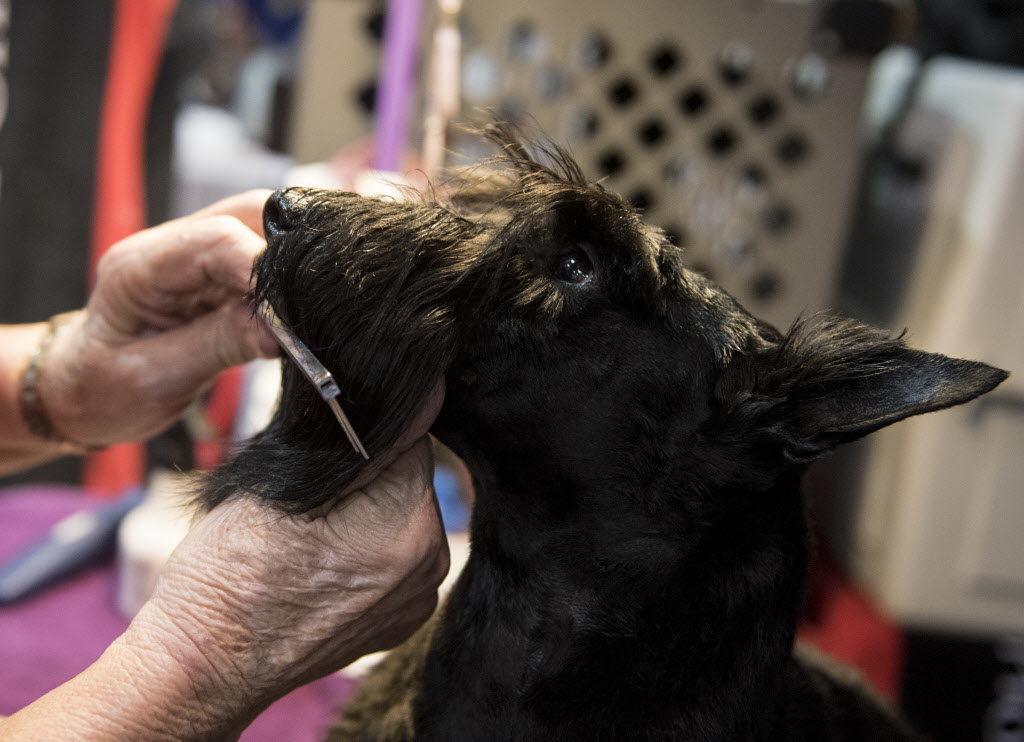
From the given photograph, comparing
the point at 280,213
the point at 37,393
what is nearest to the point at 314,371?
the point at 280,213

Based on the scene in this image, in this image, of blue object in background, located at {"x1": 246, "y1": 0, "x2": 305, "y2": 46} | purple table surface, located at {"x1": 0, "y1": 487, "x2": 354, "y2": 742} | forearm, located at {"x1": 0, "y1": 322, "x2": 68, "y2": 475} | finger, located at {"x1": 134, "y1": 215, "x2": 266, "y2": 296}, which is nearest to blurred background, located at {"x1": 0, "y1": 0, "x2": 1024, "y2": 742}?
purple table surface, located at {"x1": 0, "y1": 487, "x2": 354, "y2": 742}

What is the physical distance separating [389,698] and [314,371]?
31cm

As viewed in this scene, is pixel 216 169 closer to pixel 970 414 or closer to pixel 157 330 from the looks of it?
pixel 157 330

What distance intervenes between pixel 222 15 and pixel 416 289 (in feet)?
6.55

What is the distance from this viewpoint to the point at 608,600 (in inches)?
22.6

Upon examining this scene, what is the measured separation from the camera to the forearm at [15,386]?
811 millimetres

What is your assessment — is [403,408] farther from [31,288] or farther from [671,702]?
[31,288]

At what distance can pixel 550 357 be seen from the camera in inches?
21.2

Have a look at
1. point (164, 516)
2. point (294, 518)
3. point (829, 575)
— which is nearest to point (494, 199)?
point (294, 518)

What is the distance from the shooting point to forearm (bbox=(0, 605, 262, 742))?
493 mm

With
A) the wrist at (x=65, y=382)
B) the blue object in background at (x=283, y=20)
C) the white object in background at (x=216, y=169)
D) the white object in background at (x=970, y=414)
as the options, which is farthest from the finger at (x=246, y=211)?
the blue object in background at (x=283, y=20)

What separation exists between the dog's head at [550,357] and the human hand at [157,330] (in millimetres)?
127

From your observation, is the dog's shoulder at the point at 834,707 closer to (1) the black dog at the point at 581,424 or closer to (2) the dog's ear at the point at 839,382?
(1) the black dog at the point at 581,424

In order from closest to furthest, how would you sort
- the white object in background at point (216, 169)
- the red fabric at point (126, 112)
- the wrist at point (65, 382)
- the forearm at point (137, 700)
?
the forearm at point (137, 700) → the wrist at point (65, 382) → the red fabric at point (126, 112) → the white object in background at point (216, 169)
